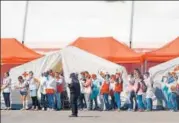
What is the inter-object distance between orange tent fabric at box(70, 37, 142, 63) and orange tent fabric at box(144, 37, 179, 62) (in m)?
0.44

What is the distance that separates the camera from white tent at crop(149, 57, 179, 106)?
19.6m

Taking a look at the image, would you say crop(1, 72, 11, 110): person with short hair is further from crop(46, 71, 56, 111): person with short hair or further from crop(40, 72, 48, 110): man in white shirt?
crop(46, 71, 56, 111): person with short hair

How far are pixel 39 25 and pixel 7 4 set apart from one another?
248cm

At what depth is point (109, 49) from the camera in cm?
2183

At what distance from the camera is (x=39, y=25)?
92.5 ft

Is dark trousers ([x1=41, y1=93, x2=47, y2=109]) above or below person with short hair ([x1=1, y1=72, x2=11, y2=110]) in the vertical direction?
below

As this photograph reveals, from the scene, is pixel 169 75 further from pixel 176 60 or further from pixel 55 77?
pixel 55 77

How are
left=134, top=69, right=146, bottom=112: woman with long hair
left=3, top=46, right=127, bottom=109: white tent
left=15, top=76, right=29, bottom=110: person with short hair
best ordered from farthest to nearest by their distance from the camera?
left=3, top=46, right=127, bottom=109: white tent < left=15, top=76, right=29, bottom=110: person with short hair < left=134, top=69, right=146, bottom=112: woman with long hair

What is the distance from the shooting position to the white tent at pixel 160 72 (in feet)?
64.3

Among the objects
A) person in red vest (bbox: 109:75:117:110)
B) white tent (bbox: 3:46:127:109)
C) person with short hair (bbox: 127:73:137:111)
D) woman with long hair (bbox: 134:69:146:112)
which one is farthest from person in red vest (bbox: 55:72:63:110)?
woman with long hair (bbox: 134:69:146:112)

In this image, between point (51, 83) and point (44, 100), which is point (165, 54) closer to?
point (51, 83)

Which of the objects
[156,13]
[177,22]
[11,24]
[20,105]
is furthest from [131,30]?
[20,105]

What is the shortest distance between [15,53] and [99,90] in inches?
176
